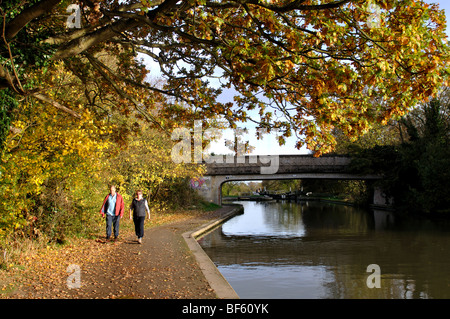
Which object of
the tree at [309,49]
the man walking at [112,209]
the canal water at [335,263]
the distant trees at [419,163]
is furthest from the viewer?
the distant trees at [419,163]

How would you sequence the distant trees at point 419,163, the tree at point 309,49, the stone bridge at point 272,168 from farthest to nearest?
the stone bridge at point 272,168, the distant trees at point 419,163, the tree at point 309,49

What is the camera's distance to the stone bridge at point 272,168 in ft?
129

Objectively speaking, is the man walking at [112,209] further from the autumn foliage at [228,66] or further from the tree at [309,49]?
the tree at [309,49]

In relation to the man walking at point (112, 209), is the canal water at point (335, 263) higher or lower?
lower

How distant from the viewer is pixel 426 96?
6.49 m

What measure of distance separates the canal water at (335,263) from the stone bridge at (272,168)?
20.2 m

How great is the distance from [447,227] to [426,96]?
17.6 m

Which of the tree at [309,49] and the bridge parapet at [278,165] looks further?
the bridge parapet at [278,165]

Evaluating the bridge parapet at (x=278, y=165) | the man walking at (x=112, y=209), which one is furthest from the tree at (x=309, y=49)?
the bridge parapet at (x=278, y=165)

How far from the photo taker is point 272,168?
39.5 meters

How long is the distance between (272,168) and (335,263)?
91.5 feet

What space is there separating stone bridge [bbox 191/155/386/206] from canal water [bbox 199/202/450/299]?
20159mm

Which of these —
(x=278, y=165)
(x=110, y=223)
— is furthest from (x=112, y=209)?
(x=278, y=165)

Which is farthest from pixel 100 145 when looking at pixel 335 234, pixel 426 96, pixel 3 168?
pixel 335 234
